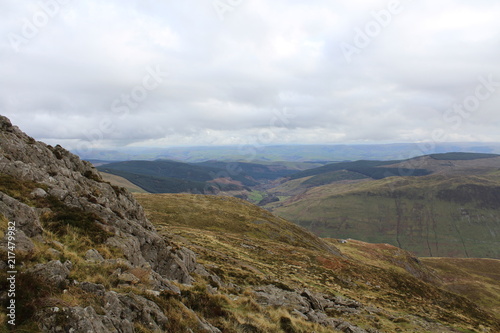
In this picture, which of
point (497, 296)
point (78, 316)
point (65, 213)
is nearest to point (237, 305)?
point (78, 316)

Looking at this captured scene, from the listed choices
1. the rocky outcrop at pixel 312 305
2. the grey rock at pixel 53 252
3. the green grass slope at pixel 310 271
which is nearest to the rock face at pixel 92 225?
the grey rock at pixel 53 252

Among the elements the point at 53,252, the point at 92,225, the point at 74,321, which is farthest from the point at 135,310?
the point at 92,225

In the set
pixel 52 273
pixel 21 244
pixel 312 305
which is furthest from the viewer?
pixel 312 305

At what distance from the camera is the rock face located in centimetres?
1020

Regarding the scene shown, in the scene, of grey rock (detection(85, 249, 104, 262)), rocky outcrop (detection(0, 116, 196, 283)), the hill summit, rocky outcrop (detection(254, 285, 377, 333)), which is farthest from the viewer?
rocky outcrop (detection(254, 285, 377, 333))

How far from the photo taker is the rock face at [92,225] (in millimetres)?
10203

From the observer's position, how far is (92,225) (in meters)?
19.1

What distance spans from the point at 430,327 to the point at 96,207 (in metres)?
34.9

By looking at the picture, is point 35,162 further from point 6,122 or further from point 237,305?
point 237,305

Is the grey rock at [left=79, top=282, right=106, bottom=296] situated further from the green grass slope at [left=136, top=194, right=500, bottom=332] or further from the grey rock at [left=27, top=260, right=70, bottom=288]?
the green grass slope at [left=136, top=194, right=500, bottom=332]

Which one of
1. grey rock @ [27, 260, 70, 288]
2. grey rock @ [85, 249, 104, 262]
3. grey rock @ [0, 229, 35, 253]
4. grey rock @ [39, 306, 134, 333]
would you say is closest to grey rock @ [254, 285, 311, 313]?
grey rock @ [85, 249, 104, 262]

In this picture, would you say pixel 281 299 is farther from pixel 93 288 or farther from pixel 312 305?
pixel 93 288

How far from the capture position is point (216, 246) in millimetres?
42812

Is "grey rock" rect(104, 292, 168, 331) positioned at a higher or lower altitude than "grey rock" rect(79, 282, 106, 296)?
lower
